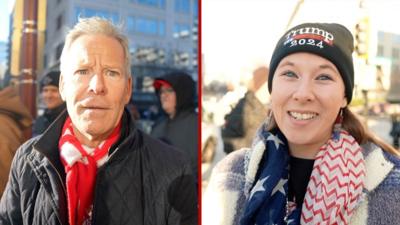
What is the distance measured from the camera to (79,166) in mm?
1967

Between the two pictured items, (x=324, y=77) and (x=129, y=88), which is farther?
(x=129, y=88)

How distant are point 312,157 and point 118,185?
886 mm

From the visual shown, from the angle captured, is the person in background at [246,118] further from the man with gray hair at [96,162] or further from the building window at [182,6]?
the building window at [182,6]

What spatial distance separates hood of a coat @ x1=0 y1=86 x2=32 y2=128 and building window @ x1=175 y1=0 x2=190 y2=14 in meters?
0.85

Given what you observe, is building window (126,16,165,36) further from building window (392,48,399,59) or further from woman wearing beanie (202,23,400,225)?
building window (392,48,399,59)

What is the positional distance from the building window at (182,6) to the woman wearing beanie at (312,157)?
444mm

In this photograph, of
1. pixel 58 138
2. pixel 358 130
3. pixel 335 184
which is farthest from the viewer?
pixel 58 138

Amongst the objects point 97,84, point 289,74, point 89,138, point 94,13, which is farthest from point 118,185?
point 289,74

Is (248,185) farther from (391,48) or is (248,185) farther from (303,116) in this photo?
(391,48)

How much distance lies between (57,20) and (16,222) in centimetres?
95

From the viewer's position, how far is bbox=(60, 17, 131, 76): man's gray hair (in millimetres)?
1999

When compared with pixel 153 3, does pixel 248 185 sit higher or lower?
lower

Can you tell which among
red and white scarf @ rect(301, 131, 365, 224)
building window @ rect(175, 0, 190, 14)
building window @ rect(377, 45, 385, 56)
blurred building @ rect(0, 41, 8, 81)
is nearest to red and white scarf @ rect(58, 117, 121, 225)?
blurred building @ rect(0, 41, 8, 81)

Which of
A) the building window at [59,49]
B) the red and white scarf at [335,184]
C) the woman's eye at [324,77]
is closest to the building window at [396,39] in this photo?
the woman's eye at [324,77]
